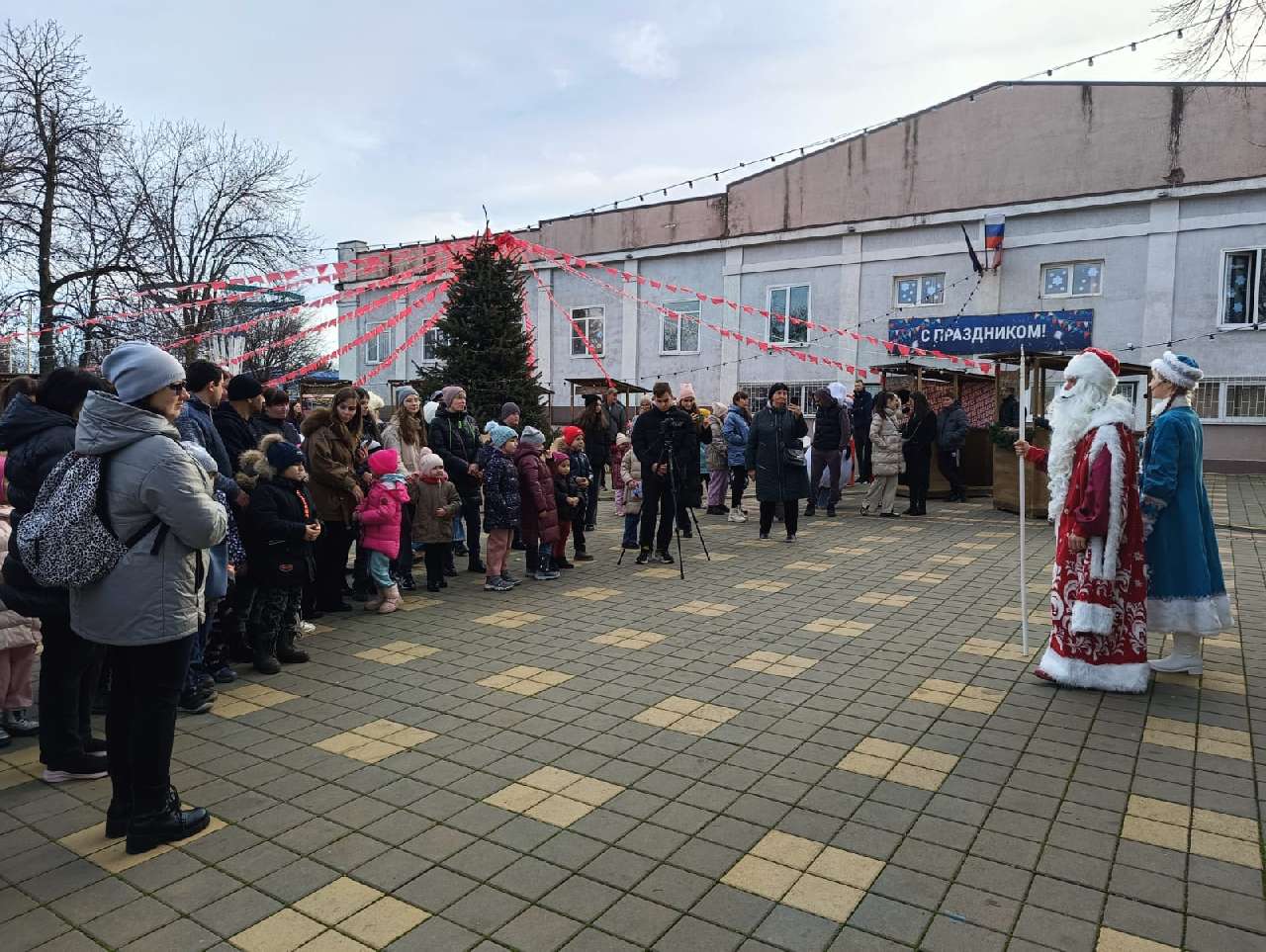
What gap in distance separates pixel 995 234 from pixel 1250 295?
18.0 feet

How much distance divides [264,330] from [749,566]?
30.5 metres

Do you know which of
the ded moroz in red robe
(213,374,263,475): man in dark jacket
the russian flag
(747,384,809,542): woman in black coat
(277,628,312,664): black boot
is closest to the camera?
the ded moroz in red robe

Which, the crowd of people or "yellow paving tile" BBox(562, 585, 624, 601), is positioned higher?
the crowd of people

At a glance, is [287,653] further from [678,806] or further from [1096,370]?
[1096,370]

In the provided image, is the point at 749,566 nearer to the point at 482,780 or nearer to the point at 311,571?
the point at 311,571

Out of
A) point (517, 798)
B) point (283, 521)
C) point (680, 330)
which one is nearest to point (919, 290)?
point (680, 330)

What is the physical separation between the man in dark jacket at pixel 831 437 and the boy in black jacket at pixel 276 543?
8.66 meters

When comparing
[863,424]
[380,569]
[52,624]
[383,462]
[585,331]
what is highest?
[585,331]

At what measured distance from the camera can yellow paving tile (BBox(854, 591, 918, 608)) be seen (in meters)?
7.54

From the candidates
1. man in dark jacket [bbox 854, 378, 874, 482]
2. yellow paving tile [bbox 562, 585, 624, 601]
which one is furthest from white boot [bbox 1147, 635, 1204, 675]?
man in dark jacket [bbox 854, 378, 874, 482]

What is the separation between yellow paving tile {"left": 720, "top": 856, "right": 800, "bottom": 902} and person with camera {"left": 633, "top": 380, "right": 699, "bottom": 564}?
6268 mm

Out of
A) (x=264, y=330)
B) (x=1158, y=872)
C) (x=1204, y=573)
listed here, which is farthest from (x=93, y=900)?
(x=264, y=330)

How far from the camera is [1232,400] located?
1928cm

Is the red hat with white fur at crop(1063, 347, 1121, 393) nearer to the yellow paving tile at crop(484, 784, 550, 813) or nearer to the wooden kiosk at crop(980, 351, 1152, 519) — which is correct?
the yellow paving tile at crop(484, 784, 550, 813)
